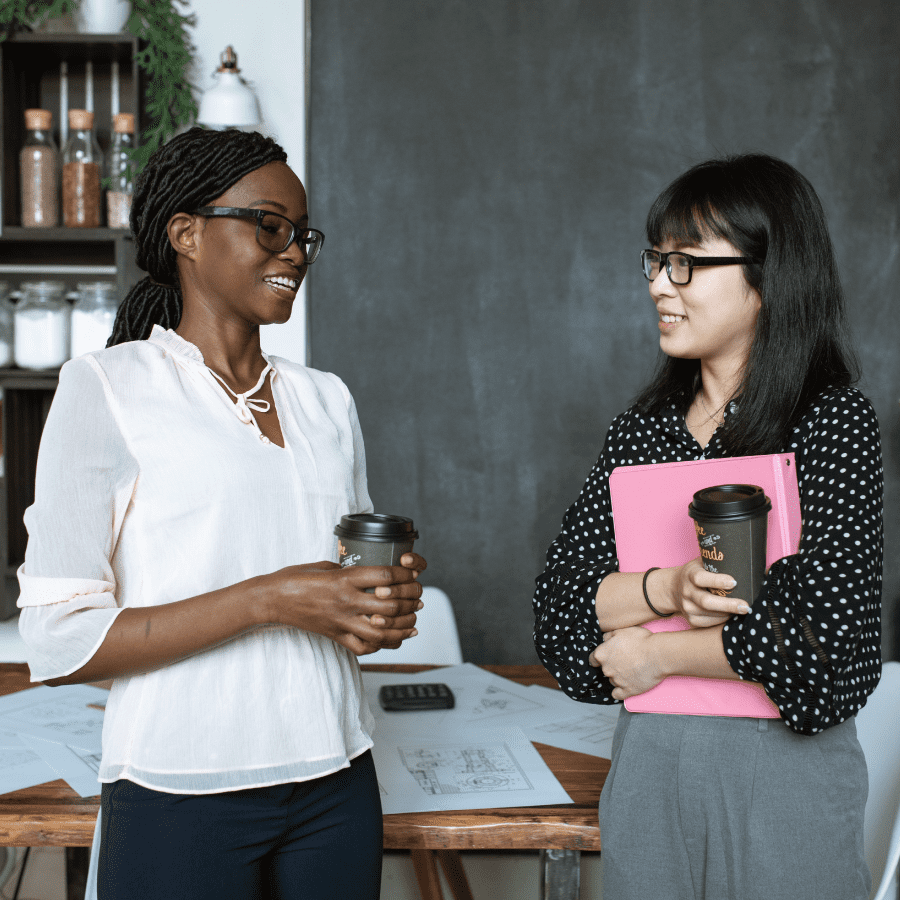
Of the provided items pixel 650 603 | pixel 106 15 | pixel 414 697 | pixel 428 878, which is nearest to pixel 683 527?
pixel 650 603

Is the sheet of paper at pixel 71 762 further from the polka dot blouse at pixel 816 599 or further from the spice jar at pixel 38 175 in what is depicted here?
the spice jar at pixel 38 175

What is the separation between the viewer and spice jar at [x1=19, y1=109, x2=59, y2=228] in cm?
241

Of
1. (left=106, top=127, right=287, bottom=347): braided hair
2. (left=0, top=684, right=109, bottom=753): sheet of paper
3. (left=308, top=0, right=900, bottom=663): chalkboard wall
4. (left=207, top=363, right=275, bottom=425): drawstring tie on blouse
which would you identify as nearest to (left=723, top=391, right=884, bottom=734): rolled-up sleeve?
(left=207, top=363, right=275, bottom=425): drawstring tie on blouse

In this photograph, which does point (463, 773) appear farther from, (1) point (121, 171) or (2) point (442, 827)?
(1) point (121, 171)

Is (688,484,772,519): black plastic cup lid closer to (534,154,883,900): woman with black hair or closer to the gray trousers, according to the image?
(534,154,883,900): woman with black hair

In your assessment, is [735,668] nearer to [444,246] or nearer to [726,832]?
[726,832]

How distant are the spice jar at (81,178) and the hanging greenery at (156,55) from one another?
0.46 ft

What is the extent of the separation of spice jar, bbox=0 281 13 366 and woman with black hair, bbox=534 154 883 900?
189 cm

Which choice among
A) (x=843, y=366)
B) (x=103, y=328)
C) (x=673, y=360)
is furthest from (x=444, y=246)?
(x=843, y=366)

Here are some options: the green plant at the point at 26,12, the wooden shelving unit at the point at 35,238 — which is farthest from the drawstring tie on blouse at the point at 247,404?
the green plant at the point at 26,12

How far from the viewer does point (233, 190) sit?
3.54ft

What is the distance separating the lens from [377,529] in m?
0.95

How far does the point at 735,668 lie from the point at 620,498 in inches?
9.8

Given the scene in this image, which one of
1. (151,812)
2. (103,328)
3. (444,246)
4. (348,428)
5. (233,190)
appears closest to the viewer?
(151,812)
